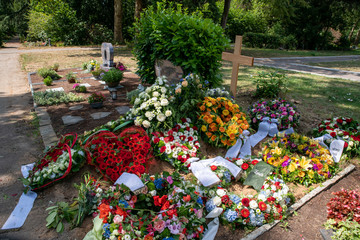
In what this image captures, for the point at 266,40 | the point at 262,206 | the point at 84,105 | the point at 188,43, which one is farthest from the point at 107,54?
the point at 266,40

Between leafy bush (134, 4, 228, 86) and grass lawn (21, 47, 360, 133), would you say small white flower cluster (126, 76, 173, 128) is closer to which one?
leafy bush (134, 4, 228, 86)

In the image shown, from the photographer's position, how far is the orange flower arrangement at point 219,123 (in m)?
3.70

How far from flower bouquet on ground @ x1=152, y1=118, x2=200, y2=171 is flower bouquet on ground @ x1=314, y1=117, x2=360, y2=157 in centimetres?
227

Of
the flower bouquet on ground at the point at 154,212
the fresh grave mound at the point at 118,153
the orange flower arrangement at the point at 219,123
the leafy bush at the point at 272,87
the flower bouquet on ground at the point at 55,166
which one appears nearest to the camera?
the flower bouquet on ground at the point at 154,212

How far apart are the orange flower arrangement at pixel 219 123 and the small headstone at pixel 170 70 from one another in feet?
4.58

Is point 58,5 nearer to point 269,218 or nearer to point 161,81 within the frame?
point 161,81

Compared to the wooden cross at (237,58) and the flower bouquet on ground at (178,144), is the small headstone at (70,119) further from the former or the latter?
the wooden cross at (237,58)

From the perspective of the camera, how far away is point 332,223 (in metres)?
2.51

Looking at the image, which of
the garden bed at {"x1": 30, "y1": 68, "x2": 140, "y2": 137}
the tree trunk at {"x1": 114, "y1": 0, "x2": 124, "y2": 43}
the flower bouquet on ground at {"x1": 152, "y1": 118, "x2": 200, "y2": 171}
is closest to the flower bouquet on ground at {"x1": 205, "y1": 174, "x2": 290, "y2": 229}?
the flower bouquet on ground at {"x1": 152, "y1": 118, "x2": 200, "y2": 171}

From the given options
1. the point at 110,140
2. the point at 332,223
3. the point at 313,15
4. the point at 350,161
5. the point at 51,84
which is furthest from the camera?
the point at 313,15

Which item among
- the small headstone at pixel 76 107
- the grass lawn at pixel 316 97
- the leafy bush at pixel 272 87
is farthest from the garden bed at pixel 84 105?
the leafy bush at pixel 272 87

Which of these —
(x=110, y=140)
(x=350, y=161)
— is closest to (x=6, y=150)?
(x=110, y=140)

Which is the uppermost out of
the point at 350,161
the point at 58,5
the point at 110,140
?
the point at 58,5

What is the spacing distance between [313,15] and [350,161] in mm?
26318
